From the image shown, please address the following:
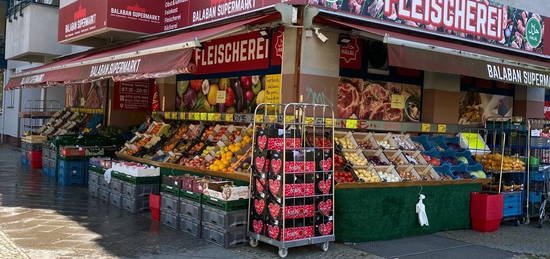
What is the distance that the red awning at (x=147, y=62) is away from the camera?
7766 millimetres

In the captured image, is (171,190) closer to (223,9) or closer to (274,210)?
(274,210)

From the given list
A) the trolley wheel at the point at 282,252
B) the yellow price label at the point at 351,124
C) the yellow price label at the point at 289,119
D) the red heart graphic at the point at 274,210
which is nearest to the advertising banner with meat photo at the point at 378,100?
the yellow price label at the point at 351,124

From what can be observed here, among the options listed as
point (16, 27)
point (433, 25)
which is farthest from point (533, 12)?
point (16, 27)

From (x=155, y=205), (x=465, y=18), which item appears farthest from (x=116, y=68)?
(x=465, y=18)

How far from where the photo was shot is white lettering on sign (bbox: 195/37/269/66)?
30.6ft

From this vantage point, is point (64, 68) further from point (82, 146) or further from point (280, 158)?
point (280, 158)

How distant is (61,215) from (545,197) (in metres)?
8.77

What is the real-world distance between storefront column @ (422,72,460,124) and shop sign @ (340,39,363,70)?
1.75 m

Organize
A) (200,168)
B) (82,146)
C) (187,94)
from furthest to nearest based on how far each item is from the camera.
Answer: (82,146) → (187,94) → (200,168)

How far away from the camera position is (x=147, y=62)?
868 centimetres

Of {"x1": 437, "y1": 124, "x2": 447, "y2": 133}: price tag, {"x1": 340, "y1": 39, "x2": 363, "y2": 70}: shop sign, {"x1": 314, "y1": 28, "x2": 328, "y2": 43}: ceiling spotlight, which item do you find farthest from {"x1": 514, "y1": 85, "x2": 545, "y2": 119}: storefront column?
{"x1": 314, "y1": 28, "x2": 328, "y2": 43}: ceiling spotlight

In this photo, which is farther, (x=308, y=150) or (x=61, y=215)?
(x=61, y=215)

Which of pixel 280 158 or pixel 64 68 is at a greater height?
pixel 64 68

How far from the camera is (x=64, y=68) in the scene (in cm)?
1211
